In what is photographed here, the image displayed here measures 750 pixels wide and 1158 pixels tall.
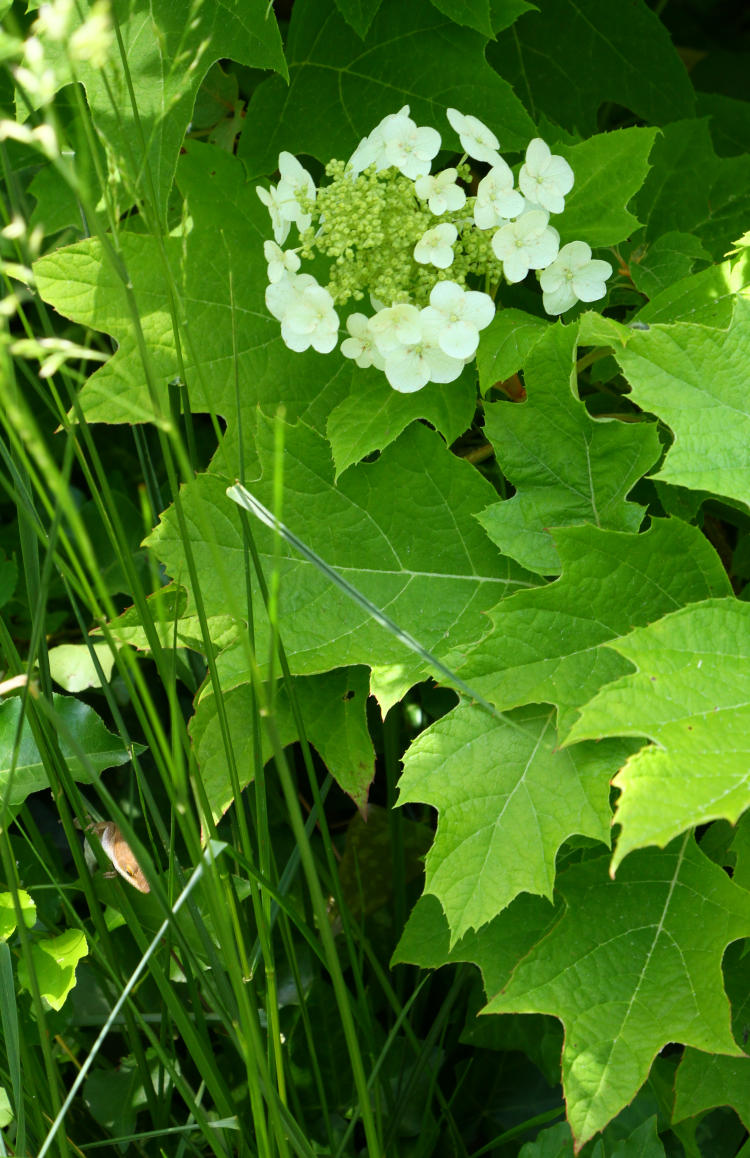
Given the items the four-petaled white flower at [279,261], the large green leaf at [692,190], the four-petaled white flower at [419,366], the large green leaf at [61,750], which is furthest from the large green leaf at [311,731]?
the large green leaf at [692,190]

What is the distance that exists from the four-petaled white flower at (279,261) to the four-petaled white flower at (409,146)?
0.43 feet

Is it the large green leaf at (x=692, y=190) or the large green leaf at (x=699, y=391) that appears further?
the large green leaf at (x=692, y=190)

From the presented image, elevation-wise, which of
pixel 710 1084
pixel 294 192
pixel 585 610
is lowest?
pixel 710 1084

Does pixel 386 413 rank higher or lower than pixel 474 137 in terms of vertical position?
lower

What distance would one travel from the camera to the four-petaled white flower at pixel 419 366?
3.34ft

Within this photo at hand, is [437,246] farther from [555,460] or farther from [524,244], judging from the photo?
[555,460]

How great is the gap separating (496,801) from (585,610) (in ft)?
0.64

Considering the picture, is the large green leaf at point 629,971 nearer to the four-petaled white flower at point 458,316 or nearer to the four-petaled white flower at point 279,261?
the four-petaled white flower at point 458,316

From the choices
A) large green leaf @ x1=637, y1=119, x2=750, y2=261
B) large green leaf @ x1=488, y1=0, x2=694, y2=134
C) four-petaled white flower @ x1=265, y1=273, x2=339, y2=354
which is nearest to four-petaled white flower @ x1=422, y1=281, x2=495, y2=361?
four-petaled white flower @ x1=265, y1=273, x2=339, y2=354

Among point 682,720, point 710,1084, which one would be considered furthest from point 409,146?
point 710,1084

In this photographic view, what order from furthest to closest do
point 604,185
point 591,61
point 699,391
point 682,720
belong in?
point 591,61 < point 604,185 < point 699,391 < point 682,720

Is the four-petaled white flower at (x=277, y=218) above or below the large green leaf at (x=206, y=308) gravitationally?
above

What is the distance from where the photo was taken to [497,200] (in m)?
1.02

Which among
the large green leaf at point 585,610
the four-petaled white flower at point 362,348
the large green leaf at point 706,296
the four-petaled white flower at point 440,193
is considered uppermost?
the four-petaled white flower at point 440,193
